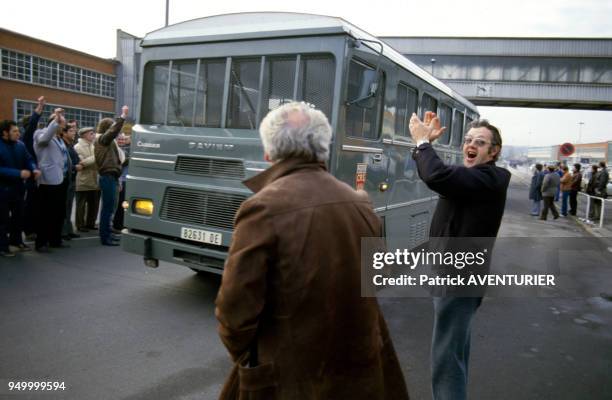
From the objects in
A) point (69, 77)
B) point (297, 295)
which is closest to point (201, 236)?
point (297, 295)

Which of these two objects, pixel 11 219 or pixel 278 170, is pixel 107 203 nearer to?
pixel 11 219

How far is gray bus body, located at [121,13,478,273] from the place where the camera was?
16.8ft

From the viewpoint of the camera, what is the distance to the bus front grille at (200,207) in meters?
5.14

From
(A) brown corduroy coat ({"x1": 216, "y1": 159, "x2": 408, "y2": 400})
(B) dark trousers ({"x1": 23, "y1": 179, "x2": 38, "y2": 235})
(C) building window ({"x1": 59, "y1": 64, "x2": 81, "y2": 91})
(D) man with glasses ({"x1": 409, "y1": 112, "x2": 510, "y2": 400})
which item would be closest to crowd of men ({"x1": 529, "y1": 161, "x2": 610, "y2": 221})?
(D) man with glasses ({"x1": 409, "y1": 112, "x2": 510, "y2": 400})

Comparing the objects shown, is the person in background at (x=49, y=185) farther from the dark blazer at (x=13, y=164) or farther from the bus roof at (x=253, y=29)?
the bus roof at (x=253, y=29)

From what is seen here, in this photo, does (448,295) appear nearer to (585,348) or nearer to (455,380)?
(455,380)

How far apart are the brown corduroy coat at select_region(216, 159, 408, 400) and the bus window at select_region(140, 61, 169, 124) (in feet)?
14.4

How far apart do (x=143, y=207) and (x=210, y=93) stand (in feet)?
5.09

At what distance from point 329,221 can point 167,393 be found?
237cm

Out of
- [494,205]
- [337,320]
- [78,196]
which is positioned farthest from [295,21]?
[78,196]

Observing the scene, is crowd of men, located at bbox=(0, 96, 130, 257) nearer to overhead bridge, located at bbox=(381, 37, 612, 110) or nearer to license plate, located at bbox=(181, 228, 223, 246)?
license plate, located at bbox=(181, 228, 223, 246)

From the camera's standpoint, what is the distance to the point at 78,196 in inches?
371

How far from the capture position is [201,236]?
5262mm

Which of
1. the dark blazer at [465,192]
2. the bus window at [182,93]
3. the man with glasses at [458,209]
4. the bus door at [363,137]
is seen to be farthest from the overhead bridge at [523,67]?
the dark blazer at [465,192]
